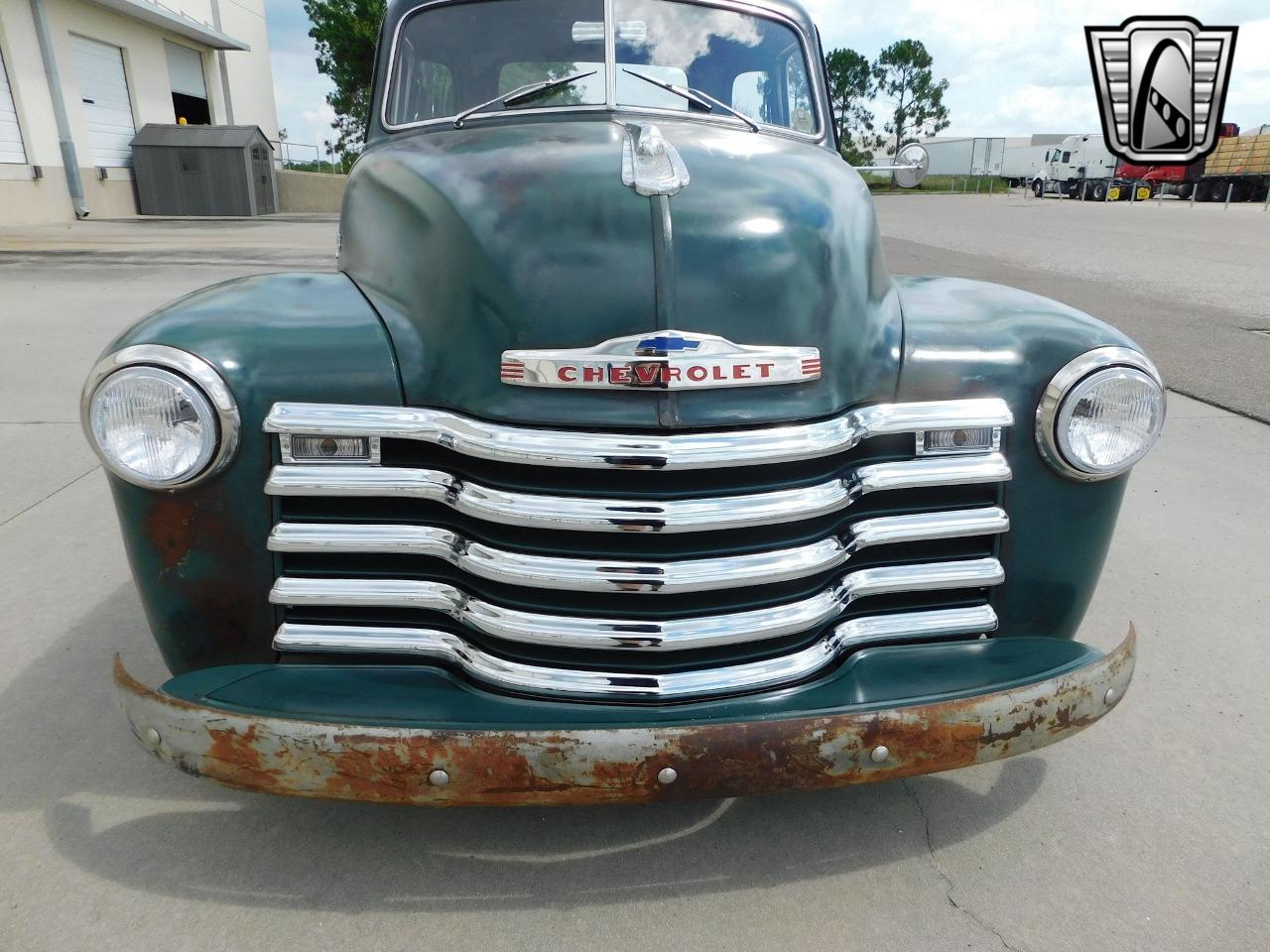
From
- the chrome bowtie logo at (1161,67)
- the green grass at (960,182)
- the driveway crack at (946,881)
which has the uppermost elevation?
the chrome bowtie logo at (1161,67)

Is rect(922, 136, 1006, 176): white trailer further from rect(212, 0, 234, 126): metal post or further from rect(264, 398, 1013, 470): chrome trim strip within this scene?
rect(264, 398, 1013, 470): chrome trim strip

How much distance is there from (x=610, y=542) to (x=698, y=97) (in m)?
1.75

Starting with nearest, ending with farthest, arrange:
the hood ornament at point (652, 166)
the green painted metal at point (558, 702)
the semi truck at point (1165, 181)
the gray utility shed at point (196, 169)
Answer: the green painted metal at point (558, 702)
the hood ornament at point (652, 166)
the gray utility shed at point (196, 169)
the semi truck at point (1165, 181)

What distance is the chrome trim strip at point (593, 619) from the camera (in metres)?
1.90

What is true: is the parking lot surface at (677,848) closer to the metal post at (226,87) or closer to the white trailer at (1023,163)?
the metal post at (226,87)

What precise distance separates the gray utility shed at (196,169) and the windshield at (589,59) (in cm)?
1881

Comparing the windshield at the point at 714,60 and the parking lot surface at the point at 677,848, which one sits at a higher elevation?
the windshield at the point at 714,60

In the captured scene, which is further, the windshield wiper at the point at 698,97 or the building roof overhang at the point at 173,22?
the building roof overhang at the point at 173,22

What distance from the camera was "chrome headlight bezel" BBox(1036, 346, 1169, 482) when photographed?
2.10 m

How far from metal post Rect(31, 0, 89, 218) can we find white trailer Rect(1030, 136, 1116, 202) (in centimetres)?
3686

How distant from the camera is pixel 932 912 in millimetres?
1971

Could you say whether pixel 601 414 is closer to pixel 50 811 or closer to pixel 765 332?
pixel 765 332

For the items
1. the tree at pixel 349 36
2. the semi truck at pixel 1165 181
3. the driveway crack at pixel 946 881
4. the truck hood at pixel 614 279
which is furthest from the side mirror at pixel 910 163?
the semi truck at pixel 1165 181

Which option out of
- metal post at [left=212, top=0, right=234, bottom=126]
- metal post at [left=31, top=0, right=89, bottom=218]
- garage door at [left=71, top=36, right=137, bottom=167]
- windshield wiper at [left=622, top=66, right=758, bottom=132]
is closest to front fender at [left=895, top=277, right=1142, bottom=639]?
windshield wiper at [left=622, top=66, right=758, bottom=132]
